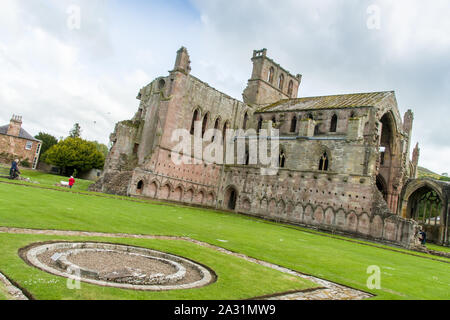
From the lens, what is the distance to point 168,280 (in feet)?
22.5

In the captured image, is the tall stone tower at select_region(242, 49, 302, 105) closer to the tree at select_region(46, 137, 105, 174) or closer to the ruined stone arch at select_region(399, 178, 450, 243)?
the ruined stone arch at select_region(399, 178, 450, 243)

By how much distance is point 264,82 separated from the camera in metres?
47.7

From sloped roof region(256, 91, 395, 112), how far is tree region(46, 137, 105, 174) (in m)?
28.9

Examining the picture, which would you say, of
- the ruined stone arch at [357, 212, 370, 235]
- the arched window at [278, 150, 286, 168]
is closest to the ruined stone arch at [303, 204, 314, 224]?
the ruined stone arch at [357, 212, 370, 235]

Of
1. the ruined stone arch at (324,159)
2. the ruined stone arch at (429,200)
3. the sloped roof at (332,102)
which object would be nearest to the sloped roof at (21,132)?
the sloped roof at (332,102)

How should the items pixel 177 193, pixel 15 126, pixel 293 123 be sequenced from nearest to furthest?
pixel 177 193 → pixel 293 123 → pixel 15 126

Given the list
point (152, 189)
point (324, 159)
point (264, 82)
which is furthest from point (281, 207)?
point (264, 82)

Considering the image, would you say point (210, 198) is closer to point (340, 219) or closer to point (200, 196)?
point (200, 196)

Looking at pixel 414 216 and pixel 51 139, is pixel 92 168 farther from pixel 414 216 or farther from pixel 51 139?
pixel 414 216

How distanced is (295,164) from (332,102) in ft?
27.1

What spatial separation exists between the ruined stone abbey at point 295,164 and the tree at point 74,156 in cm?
1820

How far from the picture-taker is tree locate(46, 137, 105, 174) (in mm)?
53312

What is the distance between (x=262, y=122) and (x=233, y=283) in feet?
110
